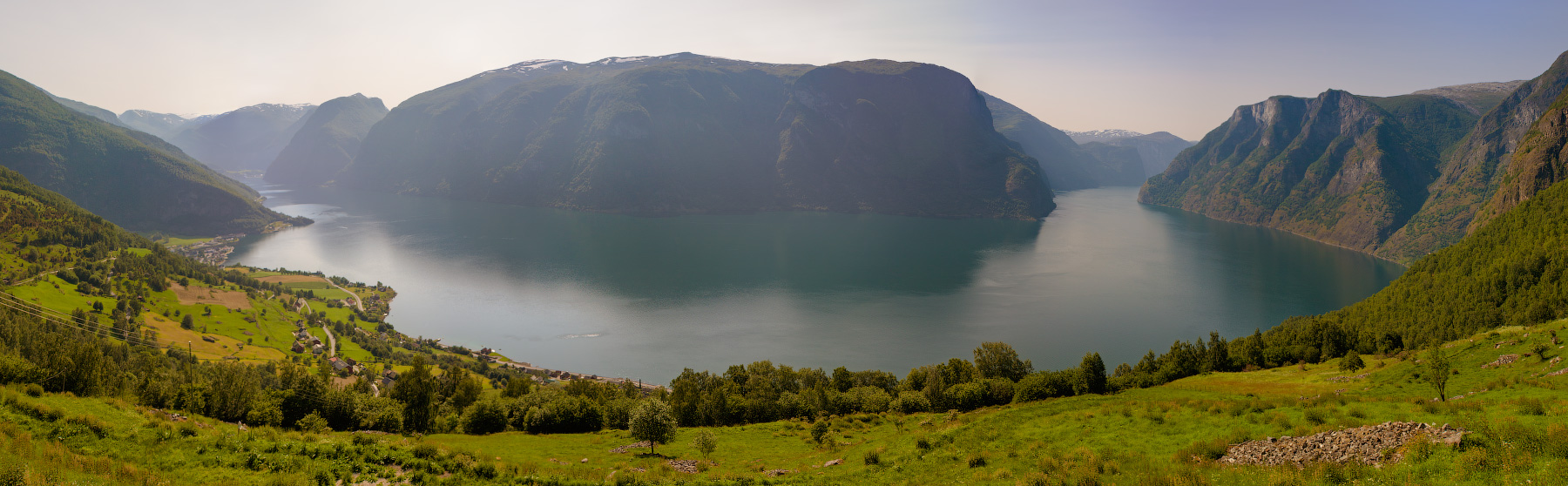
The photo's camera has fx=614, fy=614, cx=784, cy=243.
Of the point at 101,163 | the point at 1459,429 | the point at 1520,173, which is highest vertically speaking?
the point at 101,163

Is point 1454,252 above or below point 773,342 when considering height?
above

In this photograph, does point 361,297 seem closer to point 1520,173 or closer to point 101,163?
point 101,163

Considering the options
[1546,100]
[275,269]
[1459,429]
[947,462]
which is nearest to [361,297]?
[275,269]

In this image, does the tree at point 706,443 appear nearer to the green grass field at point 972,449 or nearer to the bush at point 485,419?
the green grass field at point 972,449

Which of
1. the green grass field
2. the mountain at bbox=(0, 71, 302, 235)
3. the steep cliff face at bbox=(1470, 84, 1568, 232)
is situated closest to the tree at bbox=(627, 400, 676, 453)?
the green grass field

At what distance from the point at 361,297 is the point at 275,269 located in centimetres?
A: 4336

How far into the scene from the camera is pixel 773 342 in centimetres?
8750

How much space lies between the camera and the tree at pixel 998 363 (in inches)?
2034

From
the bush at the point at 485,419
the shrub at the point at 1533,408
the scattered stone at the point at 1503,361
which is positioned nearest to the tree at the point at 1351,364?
the scattered stone at the point at 1503,361

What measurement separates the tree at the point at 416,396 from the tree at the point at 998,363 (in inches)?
1602

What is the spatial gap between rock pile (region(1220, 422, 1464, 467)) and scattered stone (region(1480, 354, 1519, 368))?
29049mm

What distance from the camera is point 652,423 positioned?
1284 inches

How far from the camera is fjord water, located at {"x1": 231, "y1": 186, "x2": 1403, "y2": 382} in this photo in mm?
86250

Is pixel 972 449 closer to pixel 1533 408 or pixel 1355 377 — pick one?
pixel 1533 408
